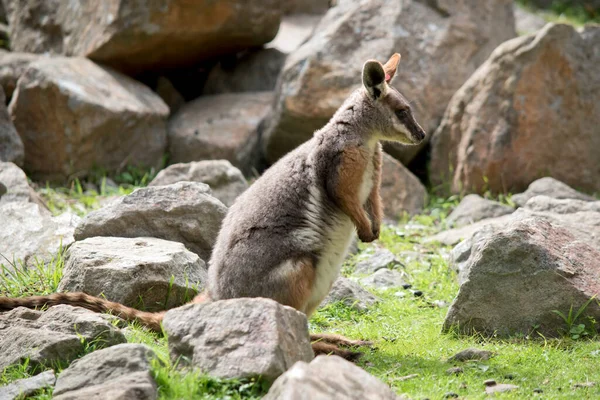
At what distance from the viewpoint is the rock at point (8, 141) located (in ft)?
33.1

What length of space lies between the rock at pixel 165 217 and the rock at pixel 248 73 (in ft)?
18.5

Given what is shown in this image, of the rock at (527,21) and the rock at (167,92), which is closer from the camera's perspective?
the rock at (167,92)

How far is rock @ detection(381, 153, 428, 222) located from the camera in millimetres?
10570

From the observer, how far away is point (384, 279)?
8227 millimetres

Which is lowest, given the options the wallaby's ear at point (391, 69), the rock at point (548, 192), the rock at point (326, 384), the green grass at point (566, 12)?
the rock at point (548, 192)

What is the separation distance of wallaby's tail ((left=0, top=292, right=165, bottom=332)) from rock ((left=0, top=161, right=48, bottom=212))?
258cm

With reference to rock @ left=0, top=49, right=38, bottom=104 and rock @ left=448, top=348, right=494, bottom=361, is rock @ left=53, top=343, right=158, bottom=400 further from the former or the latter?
rock @ left=0, top=49, right=38, bottom=104

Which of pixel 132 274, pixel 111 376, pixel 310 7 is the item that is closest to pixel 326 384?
pixel 111 376

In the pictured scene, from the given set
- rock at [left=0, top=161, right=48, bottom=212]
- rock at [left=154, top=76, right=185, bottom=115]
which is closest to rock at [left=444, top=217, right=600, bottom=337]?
rock at [left=0, top=161, right=48, bottom=212]

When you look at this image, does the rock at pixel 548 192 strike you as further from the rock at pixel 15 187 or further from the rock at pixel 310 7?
the rock at pixel 310 7

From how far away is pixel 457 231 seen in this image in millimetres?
9539

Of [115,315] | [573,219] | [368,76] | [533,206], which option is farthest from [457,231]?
[115,315]

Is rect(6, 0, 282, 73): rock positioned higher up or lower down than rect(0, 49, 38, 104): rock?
higher up

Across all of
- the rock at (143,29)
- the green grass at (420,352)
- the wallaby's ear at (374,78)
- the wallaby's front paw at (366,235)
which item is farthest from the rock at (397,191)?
the wallaby's front paw at (366,235)
